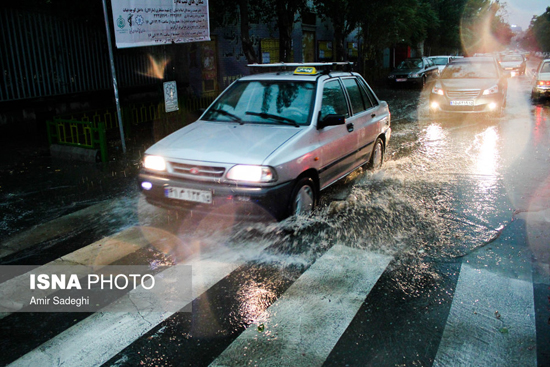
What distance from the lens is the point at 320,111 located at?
224 inches

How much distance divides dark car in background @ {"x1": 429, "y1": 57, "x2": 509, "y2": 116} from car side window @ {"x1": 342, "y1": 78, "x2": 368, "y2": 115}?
7.30 m

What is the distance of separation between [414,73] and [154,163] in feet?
70.3

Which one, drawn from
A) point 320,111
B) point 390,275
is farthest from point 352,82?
point 390,275

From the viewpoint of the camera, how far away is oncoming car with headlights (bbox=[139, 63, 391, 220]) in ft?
15.4

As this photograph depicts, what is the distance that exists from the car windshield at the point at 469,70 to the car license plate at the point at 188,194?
11950 millimetres

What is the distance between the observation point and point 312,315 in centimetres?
362

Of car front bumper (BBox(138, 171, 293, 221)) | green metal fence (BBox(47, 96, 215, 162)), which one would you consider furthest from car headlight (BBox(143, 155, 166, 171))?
green metal fence (BBox(47, 96, 215, 162))

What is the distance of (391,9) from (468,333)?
66.0 feet

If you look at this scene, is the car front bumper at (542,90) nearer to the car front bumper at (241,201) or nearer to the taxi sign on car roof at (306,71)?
the taxi sign on car roof at (306,71)

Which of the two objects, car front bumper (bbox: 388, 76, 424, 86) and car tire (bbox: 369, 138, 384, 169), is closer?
car tire (bbox: 369, 138, 384, 169)

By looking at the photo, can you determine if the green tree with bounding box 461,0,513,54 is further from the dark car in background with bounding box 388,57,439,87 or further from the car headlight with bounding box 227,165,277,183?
the car headlight with bounding box 227,165,277,183

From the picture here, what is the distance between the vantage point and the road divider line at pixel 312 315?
313cm

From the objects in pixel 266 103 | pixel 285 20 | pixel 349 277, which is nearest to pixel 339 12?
pixel 285 20

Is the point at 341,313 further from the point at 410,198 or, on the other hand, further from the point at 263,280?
the point at 410,198
